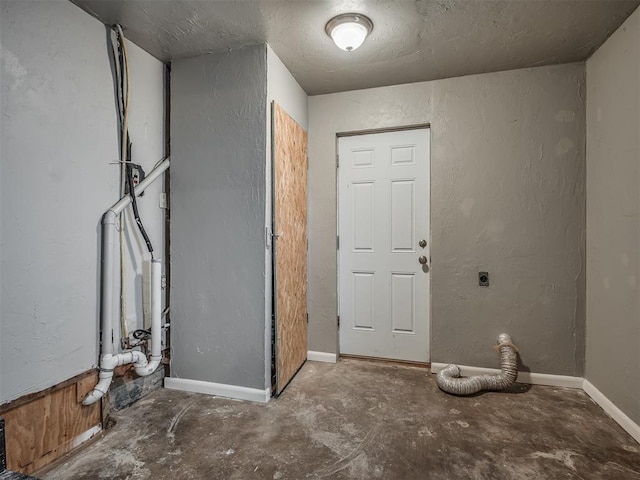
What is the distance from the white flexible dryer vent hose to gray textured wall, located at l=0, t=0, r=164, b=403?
246cm

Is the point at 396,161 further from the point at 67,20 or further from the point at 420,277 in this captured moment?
the point at 67,20

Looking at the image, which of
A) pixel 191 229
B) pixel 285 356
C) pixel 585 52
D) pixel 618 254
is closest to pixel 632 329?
pixel 618 254

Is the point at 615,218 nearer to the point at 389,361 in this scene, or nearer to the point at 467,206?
the point at 467,206

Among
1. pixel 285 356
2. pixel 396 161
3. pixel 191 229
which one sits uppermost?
pixel 396 161

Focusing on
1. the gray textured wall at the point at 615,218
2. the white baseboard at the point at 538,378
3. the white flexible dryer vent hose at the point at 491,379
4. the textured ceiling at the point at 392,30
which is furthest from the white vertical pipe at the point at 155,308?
the gray textured wall at the point at 615,218

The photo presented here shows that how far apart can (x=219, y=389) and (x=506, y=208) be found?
8.93 feet

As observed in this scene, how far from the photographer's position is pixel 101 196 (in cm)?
208

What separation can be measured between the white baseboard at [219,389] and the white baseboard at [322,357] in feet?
2.72

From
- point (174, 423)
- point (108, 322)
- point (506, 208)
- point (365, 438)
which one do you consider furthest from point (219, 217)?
point (506, 208)

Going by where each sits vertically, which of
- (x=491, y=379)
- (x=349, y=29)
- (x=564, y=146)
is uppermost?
(x=349, y=29)

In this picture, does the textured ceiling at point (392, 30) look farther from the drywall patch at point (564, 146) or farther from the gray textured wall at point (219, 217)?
the drywall patch at point (564, 146)

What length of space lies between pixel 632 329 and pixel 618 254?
0.49 m

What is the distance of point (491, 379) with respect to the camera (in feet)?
8.26

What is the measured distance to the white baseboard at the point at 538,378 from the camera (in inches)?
103
